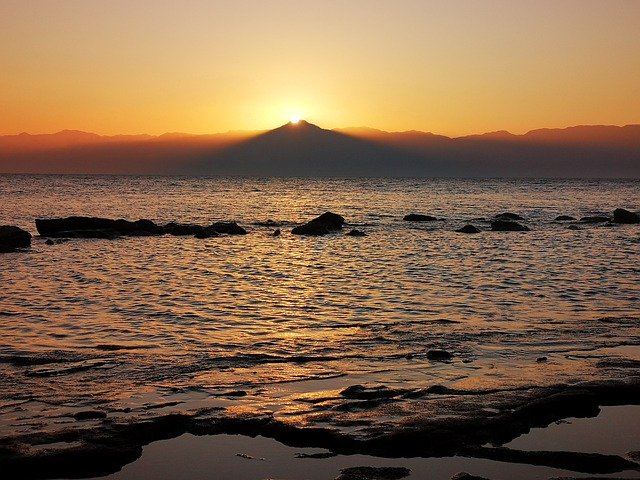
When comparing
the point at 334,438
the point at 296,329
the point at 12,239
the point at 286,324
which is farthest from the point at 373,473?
the point at 12,239

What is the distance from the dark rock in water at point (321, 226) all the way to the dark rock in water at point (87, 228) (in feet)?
33.9

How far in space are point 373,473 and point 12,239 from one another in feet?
113

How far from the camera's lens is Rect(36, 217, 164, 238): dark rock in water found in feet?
151

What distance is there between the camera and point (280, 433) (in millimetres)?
10367

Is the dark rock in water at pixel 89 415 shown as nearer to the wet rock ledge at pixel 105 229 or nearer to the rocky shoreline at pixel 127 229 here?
the rocky shoreline at pixel 127 229

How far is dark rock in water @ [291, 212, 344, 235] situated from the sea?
14351mm

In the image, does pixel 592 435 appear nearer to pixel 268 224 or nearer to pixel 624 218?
pixel 268 224

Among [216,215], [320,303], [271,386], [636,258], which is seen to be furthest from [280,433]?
[216,215]

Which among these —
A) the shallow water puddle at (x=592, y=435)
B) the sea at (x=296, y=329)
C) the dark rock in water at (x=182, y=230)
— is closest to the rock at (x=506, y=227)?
the sea at (x=296, y=329)

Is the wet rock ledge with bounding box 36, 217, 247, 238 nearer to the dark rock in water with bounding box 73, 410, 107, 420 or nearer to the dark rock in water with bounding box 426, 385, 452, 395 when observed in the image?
the dark rock in water with bounding box 73, 410, 107, 420

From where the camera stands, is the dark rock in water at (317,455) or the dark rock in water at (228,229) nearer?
the dark rock in water at (317,455)

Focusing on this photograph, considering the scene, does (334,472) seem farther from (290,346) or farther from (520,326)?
(520,326)

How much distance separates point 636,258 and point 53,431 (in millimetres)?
31729

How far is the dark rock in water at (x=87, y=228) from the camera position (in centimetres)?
4591
